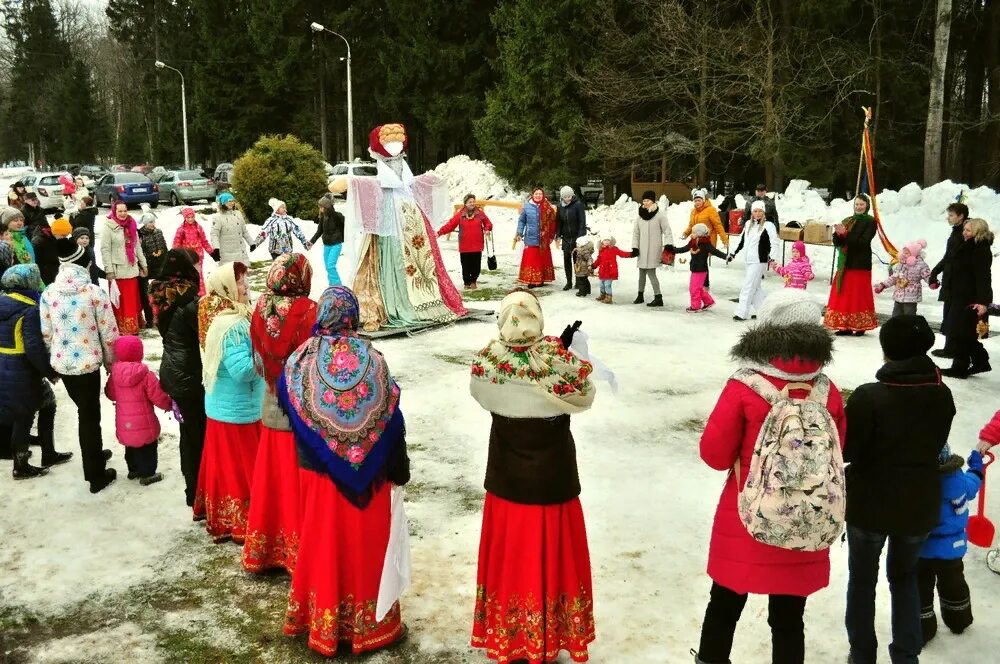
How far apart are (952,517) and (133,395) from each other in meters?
5.05

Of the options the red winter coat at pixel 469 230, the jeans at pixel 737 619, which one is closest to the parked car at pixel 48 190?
the red winter coat at pixel 469 230

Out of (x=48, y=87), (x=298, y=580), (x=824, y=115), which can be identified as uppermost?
(x=48, y=87)

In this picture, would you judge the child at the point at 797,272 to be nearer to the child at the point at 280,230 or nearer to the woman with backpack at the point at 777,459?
the child at the point at 280,230

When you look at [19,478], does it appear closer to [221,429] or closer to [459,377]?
[221,429]

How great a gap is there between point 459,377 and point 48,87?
238ft

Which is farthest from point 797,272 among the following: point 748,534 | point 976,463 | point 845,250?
point 748,534

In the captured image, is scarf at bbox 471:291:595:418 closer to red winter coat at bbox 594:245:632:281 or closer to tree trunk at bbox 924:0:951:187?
red winter coat at bbox 594:245:632:281

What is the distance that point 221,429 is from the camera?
5.08 m

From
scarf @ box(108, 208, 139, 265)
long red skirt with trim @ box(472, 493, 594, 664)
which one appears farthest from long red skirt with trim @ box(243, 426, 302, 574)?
scarf @ box(108, 208, 139, 265)

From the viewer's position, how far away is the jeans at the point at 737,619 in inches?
132

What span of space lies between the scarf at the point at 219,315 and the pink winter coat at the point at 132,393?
125cm

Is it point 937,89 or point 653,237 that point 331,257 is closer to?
point 653,237

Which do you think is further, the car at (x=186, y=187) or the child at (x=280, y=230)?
the car at (x=186, y=187)

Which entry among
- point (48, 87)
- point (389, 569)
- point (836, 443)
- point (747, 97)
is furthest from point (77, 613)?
point (48, 87)
